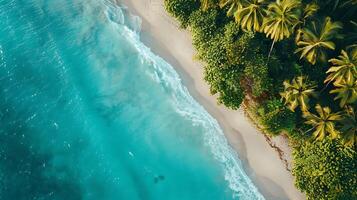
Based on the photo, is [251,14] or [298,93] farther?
[251,14]

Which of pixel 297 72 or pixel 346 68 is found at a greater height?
pixel 346 68

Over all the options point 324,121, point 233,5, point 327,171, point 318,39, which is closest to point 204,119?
point 233,5

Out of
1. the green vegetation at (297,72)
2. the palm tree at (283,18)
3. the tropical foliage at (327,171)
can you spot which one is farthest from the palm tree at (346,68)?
the tropical foliage at (327,171)

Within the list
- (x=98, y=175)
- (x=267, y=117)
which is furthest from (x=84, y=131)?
(x=267, y=117)

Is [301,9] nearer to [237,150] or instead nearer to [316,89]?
[316,89]

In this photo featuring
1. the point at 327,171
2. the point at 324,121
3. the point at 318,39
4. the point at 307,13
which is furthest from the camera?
the point at 307,13

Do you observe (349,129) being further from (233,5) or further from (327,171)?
(233,5)

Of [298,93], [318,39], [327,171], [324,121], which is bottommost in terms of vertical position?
[327,171]

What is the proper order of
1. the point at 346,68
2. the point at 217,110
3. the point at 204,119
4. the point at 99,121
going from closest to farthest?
1. the point at 346,68
2. the point at 217,110
3. the point at 204,119
4. the point at 99,121
